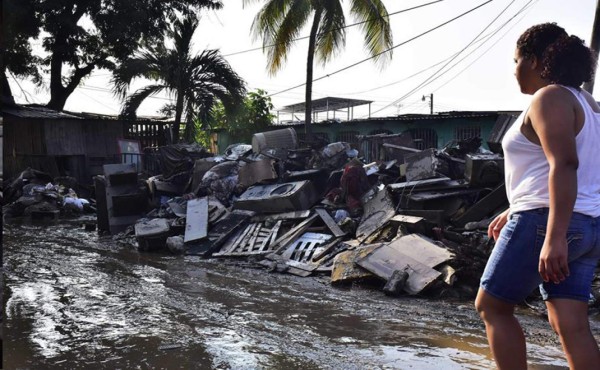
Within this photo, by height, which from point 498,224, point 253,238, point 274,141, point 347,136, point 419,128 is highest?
point 419,128

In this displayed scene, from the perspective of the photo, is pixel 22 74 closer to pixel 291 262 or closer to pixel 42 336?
pixel 291 262

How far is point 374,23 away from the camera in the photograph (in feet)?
55.4

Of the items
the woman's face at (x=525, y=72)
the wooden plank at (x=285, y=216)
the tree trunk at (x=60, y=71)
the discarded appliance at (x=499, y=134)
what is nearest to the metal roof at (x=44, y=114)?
the tree trunk at (x=60, y=71)

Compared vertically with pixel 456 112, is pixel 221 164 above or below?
below

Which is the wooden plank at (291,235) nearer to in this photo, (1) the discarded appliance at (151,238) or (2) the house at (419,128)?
(1) the discarded appliance at (151,238)

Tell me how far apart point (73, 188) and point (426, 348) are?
1659 centimetres

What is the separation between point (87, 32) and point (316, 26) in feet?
35.2

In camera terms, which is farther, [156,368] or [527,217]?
[156,368]

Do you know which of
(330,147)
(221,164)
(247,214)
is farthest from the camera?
(221,164)

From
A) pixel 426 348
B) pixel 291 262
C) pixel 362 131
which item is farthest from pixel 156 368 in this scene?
pixel 362 131

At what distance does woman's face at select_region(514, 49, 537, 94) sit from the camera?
2.45 metres

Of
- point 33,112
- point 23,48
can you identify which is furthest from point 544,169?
point 23,48

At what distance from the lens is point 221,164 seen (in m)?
13.2

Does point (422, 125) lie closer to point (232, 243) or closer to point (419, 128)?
point (419, 128)
